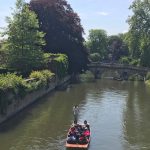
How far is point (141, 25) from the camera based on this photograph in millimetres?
87000

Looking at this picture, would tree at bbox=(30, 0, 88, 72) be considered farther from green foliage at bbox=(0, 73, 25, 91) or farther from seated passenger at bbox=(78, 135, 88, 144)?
seated passenger at bbox=(78, 135, 88, 144)

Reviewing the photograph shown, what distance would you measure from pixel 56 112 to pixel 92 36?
9521 cm

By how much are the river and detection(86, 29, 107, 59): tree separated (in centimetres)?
7697

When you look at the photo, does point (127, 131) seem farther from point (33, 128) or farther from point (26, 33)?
point (26, 33)

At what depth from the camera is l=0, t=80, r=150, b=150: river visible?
31.1 m

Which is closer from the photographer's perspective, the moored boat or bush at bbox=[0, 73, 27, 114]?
the moored boat

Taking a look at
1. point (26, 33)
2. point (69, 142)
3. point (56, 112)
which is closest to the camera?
point (69, 142)

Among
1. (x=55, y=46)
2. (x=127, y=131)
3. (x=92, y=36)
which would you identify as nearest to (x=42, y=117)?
(x=127, y=131)

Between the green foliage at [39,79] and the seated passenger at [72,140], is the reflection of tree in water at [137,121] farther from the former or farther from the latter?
the green foliage at [39,79]

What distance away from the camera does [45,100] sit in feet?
174

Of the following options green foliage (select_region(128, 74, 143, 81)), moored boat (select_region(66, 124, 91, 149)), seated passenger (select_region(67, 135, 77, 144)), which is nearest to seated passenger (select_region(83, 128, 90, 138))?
moored boat (select_region(66, 124, 91, 149))

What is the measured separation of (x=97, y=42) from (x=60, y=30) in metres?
58.6

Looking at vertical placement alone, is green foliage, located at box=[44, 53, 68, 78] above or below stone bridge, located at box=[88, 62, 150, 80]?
above

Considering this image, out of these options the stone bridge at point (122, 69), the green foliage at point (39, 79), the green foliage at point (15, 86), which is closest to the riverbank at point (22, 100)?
the green foliage at point (15, 86)
